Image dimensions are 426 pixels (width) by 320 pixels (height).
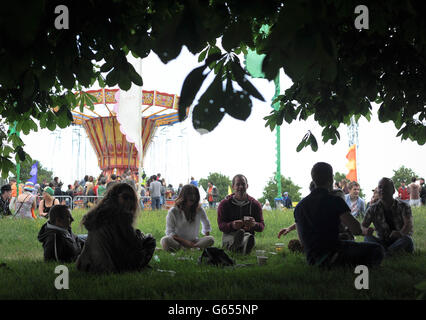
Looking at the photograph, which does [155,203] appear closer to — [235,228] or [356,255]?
[235,228]

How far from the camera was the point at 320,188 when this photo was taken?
456 cm

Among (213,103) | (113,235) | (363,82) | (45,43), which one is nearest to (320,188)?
(363,82)

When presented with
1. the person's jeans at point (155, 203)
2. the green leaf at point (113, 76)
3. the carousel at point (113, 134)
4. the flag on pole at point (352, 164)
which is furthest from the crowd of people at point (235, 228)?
the carousel at point (113, 134)

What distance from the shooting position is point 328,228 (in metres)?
4.39

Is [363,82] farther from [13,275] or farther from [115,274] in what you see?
[13,275]

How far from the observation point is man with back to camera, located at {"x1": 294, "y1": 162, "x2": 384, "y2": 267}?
173 inches

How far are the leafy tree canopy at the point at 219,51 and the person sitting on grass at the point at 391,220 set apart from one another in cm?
89

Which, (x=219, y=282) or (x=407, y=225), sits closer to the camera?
(x=219, y=282)

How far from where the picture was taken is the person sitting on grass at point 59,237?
17.7ft

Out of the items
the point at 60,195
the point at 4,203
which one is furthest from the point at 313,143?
the point at 60,195

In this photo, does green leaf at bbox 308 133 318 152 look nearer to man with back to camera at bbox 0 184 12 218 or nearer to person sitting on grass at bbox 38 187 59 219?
person sitting on grass at bbox 38 187 59 219

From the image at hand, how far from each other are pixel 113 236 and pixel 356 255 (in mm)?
2747

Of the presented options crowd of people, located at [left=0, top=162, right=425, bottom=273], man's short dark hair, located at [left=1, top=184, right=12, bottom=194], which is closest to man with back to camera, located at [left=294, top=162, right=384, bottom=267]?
crowd of people, located at [left=0, top=162, right=425, bottom=273]
